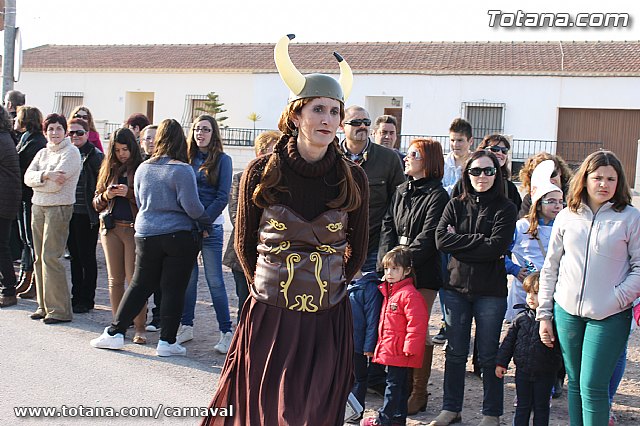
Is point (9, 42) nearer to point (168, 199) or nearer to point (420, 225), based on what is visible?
point (168, 199)

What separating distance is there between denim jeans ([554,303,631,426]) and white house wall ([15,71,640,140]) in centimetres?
3009

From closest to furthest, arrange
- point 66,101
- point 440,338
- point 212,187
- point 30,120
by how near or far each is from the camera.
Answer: point 212,187 < point 440,338 < point 30,120 < point 66,101

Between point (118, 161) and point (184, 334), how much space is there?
1.82 m

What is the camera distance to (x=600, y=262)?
4.88 m

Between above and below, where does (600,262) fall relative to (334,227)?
below

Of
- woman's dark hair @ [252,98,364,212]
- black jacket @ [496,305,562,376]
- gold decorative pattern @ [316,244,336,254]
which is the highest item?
A: woman's dark hair @ [252,98,364,212]

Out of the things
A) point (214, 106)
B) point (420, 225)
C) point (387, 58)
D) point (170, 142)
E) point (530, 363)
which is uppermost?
point (387, 58)

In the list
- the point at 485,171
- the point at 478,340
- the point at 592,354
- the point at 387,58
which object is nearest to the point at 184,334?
the point at 478,340

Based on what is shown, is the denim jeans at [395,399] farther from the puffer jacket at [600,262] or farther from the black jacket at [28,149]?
the black jacket at [28,149]

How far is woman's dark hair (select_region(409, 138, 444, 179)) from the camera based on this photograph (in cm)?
608

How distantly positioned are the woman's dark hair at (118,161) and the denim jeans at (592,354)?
4471mm

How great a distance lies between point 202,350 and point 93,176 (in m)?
2.51

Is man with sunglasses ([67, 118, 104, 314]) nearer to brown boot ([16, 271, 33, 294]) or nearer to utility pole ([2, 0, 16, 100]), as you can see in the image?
brown boot ([16, 271, 33, 294])

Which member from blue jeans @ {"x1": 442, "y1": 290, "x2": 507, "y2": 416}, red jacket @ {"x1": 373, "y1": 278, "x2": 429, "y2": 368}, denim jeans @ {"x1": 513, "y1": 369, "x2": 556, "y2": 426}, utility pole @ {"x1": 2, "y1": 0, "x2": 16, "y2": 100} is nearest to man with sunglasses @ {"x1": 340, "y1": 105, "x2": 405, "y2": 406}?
red jacket @ {"x1": 373, "y1": 278, "x2": 429, "y2": 368}
